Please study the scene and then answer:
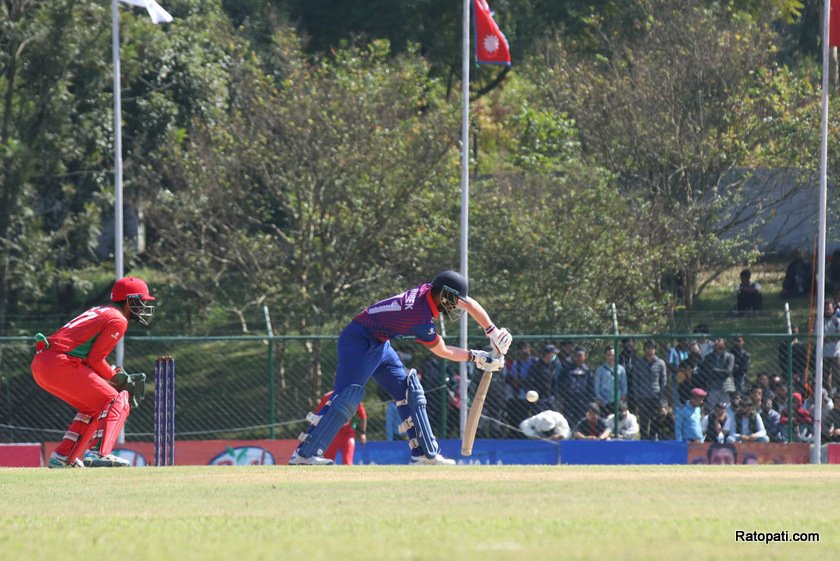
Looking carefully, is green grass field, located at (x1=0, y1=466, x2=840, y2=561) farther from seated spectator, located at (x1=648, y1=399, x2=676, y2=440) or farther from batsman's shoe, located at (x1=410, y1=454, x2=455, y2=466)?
seated spectator, located at (x1=648, y1=399, x2=676, y2=440)

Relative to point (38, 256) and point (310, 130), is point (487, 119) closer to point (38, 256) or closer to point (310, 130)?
point (310, 130)

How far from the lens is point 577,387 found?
62.5 feet

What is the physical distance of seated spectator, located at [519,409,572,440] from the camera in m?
18.4

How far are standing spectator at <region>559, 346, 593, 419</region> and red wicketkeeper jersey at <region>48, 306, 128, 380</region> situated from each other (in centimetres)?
847

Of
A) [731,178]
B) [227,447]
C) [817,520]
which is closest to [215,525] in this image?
[817,520]

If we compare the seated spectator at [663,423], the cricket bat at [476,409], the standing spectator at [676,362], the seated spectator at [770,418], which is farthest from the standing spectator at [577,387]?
the cricket bat at [476,409]

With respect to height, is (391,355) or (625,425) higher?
(391,355)

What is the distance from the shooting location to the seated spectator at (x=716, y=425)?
18.3 metres

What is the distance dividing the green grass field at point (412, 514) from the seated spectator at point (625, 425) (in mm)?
7205

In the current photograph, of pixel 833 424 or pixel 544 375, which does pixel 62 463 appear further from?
pixel 833 424

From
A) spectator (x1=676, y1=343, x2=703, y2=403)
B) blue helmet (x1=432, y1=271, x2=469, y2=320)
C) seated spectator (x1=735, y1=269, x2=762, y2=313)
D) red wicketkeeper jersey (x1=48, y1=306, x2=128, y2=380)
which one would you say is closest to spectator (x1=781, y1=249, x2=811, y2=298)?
seated spectator (x1=735, y1=269, x2=762, y2=313)

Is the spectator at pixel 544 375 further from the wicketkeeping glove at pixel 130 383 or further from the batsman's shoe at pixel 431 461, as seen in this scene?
the wicketkeeping glove at pixel 130 383

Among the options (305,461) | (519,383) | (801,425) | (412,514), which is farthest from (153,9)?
(412,514)

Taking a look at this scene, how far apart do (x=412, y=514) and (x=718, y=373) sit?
1151 centimetres
